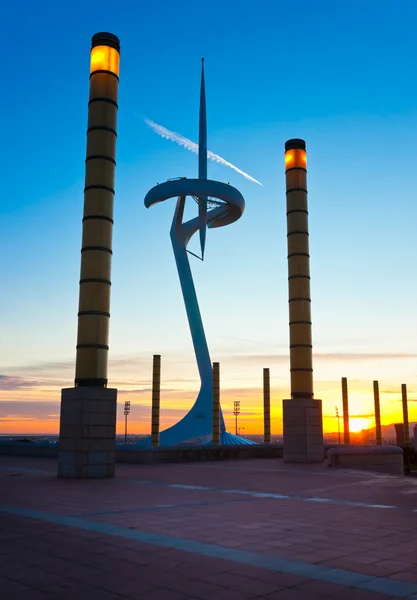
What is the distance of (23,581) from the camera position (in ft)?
21.4

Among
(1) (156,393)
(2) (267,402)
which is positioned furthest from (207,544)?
(2) (267,402)

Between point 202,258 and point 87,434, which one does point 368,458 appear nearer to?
point 87,434

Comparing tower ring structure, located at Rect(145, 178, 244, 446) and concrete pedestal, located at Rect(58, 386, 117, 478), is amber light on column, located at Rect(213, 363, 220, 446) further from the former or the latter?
concrete pedestal, located at Rect(58, 386, 117, 478)

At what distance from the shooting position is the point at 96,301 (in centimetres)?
2308

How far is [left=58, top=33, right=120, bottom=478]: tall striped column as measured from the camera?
21375mm

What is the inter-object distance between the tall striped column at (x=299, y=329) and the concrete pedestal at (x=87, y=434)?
1209cm

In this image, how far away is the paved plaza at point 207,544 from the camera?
6.31m

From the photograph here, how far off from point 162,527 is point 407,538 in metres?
3.90

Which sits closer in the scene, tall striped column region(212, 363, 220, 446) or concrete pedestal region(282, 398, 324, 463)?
concrete pedestal region(282, 398, 324, 463)

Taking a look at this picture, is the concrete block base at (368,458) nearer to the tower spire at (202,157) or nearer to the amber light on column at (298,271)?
the amber light on column at (298,271)

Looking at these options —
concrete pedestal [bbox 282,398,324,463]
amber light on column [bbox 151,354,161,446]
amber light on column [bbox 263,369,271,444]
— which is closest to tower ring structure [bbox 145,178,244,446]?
amber light on column [bbox 263,369,271,444]

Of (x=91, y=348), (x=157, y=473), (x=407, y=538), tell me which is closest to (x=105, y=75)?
(x=91, y=348)

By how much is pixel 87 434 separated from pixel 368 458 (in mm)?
13882

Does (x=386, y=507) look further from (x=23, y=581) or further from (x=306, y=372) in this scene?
(x=306, y=372)
